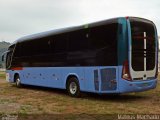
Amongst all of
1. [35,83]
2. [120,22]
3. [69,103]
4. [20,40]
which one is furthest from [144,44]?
[20,40]

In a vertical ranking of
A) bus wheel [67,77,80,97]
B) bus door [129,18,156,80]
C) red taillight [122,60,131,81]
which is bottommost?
bus wheel [67,77,80,97]

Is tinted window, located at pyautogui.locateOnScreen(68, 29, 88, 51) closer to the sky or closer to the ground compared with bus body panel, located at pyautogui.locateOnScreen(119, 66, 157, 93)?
closer to the sky

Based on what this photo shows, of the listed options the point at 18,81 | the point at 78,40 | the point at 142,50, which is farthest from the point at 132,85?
the point at 18,81

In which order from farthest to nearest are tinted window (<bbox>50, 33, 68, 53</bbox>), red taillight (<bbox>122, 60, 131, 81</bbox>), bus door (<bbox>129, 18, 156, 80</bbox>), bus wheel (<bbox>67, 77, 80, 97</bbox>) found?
tinted window (<bbox>50, 33, 68, 53</bbox>), bus wheel (<bbox>67, 77, 80, 97</bbox>), bus door (<bbox>129, 18, 156, 80</bbox>), red taillight (<bbox>122, 60, 131, 81</bbox>)

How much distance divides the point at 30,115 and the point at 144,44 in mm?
5936

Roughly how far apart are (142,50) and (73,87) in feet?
12.6

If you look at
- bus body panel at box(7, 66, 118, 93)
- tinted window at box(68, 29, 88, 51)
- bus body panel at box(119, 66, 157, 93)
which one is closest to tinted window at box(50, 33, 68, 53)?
tinted window at box(68, 29, 88, 51)

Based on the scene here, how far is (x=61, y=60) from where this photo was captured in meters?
17.1

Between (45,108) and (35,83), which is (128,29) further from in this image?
(35,83)

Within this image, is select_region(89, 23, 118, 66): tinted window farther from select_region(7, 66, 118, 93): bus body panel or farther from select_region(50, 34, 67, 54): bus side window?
select_region(50, 34, 67, 54): bus side window

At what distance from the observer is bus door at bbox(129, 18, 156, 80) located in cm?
1399

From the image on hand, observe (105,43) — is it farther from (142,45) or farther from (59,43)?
(59,43)

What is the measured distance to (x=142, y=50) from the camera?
47.2ft

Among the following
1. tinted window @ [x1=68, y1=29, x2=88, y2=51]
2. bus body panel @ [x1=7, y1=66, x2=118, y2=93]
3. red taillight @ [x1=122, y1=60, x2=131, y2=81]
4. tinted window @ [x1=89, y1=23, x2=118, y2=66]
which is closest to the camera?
red taillight @ [x1=122, y1=60, x2=131, y2=81]
